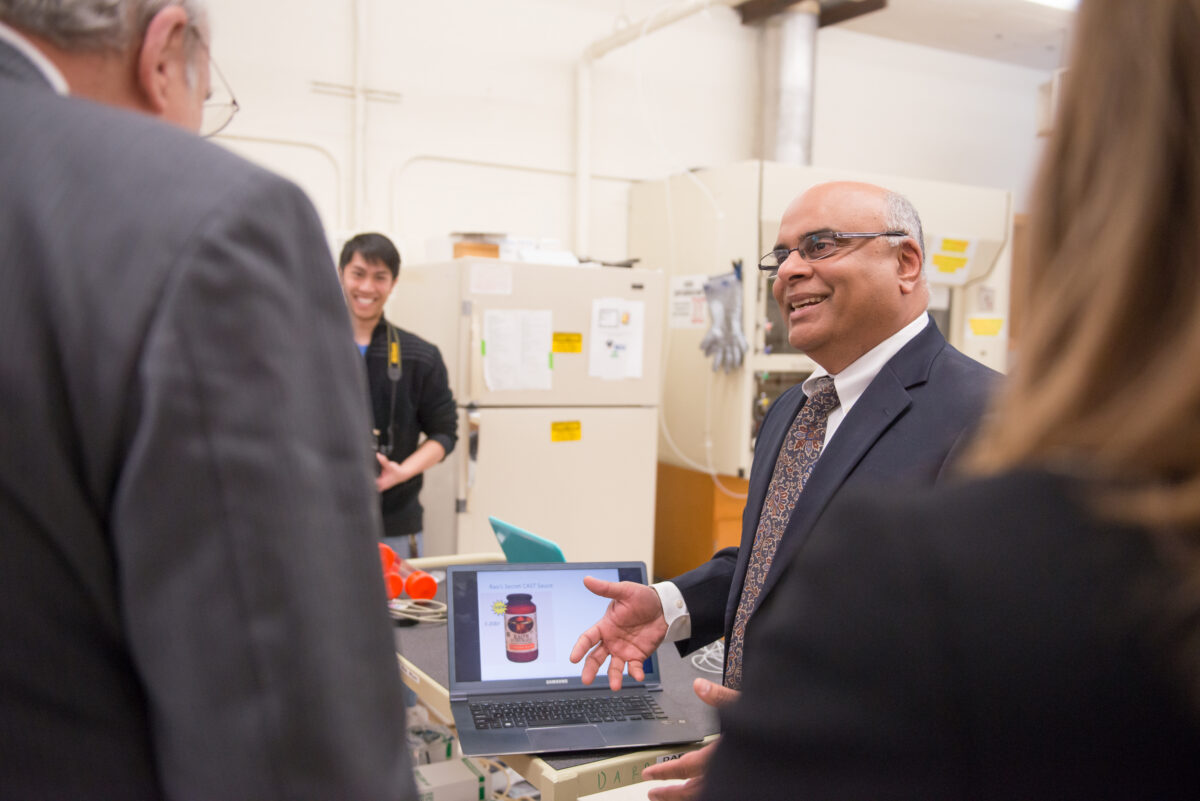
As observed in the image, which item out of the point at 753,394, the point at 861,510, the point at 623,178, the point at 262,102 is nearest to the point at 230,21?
the point at 262,102

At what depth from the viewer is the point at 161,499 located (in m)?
0.50

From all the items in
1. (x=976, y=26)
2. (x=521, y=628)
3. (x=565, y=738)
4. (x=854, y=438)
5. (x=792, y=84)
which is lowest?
(x=565, y=738)

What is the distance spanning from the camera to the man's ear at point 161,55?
0.65 m

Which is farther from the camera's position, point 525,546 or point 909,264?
point 525,546

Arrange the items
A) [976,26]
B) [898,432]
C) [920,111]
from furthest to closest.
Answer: [920,111] → [976,26] → [898,432]

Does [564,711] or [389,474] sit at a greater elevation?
[389,474]

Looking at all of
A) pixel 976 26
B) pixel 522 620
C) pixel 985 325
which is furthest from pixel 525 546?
pixel 976 26

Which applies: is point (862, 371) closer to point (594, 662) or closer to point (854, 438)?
point (854, 438)

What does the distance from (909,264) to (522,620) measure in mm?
997

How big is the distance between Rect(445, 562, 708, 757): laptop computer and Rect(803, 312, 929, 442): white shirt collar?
Answer: 18.1 inches

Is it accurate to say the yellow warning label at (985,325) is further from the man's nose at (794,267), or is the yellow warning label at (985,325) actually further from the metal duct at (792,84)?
the man's nose at (794,267)

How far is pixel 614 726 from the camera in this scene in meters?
1.48

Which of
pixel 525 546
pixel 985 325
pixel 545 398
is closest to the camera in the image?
pixel 525 546

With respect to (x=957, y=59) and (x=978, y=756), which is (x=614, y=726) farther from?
(x=957, y=59)
